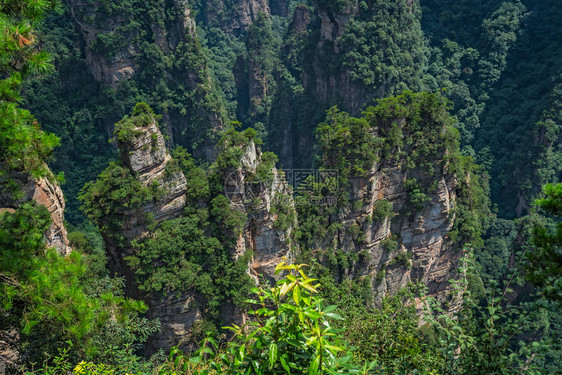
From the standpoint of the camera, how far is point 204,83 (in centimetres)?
4369

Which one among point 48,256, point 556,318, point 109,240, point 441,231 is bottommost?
point 556,318

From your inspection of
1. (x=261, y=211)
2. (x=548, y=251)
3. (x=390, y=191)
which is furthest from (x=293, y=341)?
(x=390, y=191)

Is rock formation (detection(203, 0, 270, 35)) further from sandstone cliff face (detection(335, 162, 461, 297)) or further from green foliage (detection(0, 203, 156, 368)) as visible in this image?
green foliage (detection(0, 203, 156, 368))

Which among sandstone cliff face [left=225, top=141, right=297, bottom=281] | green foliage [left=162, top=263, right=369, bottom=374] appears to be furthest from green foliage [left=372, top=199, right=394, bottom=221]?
green foliage [left=162, top=263, right=369, bottom=374]

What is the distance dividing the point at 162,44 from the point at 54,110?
11.7 m

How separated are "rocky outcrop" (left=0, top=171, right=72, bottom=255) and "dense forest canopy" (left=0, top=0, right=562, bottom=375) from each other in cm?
9

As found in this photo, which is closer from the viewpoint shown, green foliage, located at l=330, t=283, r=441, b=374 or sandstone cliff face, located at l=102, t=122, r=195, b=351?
green foliage, located at l=330, t=283, r=441, b=374

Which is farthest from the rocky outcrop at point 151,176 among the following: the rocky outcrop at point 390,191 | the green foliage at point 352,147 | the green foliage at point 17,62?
the green foliage at point 17,62

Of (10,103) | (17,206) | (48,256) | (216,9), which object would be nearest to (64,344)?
(48,256)

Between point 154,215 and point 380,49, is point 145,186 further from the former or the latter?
point 380,49

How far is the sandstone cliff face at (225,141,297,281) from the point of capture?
17.4 m

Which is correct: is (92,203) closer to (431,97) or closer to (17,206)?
(17,206)

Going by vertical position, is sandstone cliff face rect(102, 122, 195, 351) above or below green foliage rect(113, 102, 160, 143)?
below

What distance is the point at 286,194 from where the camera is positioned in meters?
19.3
